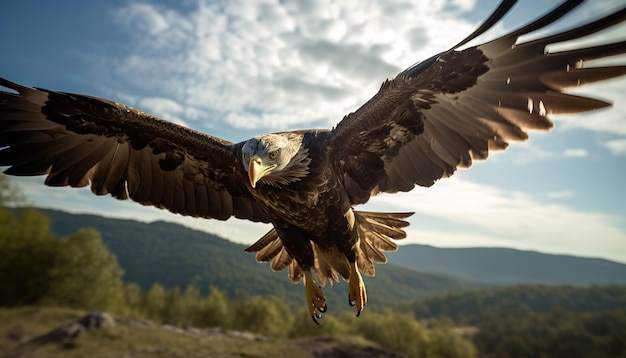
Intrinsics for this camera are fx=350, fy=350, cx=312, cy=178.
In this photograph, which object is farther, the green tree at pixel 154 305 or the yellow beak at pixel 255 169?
the green tree at pixel 154 305

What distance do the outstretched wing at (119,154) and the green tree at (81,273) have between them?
179 ft

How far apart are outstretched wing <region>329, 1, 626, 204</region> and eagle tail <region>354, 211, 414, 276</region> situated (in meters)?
0.75

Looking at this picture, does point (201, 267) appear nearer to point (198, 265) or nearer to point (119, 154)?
point (198, 265)

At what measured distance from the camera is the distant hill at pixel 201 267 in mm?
126125

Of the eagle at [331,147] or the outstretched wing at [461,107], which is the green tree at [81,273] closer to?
the eagle at [331,147]

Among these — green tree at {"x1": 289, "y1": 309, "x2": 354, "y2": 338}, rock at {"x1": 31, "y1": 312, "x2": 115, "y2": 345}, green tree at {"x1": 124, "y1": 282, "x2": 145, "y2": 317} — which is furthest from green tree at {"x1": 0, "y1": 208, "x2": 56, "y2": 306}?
green tree at {"x1": 289, "y1": 309, "x2": 354, "y2": 338}

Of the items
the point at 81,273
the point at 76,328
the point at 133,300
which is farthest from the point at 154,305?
the point at 76,328

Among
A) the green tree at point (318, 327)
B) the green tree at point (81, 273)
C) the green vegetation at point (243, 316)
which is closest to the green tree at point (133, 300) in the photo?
the green vegetation at point (243, 316)

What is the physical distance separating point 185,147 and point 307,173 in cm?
219

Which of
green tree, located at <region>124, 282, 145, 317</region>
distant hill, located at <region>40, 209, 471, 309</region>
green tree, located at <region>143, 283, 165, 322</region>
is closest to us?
green tree, located at <region>124, 282, 145, 317</region>

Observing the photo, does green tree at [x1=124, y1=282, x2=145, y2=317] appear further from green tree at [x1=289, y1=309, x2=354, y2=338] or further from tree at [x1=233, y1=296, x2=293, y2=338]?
green tree at [x1=289, y1=309, x2=354, y2=338]

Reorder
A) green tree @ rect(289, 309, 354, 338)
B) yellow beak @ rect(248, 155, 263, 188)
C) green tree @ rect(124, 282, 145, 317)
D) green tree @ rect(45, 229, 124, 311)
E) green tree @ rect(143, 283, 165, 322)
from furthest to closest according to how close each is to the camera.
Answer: green tree @ rect(143, 283, 165, 322)
green tree @ rect(124, 282, 145, 317)
green tree @ rect(289, 309, 354, 338)
green tree @ rect(45, 229, 124, 311)
yellow beak @ rect(248, 155, 263, 188)

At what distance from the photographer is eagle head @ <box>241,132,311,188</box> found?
334 cm

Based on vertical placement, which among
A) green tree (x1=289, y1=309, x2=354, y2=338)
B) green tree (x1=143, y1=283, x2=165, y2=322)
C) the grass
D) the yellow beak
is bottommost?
green tree (x1=143, y1=283, x2=165, y2=322)
